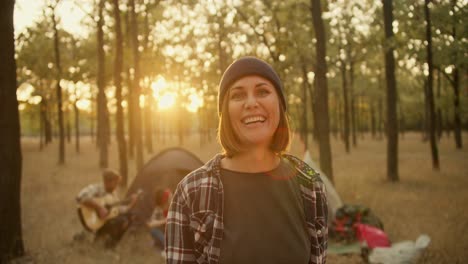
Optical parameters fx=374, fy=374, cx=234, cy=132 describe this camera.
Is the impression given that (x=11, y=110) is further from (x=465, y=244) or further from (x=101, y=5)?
(x=101, y=5)

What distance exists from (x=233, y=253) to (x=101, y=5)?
57.4 feet

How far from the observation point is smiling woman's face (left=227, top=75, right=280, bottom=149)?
6.61ft

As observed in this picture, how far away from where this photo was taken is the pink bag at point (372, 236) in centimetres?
688

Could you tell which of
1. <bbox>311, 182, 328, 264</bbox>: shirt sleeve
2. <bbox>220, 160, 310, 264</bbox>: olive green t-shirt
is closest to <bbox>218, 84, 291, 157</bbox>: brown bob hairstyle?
<bbox>220, 160, 310, 264</bbox>: olive green t-shirt

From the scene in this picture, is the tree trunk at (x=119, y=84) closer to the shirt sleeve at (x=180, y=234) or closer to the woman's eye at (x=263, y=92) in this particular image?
the shirt sleeve at (x=180, y=234)

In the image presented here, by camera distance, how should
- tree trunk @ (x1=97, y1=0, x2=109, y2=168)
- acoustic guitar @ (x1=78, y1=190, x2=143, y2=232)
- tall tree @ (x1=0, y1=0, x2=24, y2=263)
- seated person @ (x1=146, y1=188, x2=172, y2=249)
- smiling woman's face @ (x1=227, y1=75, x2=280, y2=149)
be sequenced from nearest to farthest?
smiling woman's face @ (x1=227, y1=75, x2=280, y2=149)
tall tree @ (x1=0, y1=0, x2=24, y2=263)
seated person @ (x1=146, y1=188, x2=172, y2=249)
acoustic guitar @ (x1=78, y1=190, x2=143, y2=232)
tree trunk @ (x1=97, y1=0, x2=109, y2=168)

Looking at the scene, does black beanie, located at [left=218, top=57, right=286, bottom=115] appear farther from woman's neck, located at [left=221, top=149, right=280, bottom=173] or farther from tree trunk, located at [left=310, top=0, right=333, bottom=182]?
tree trunk, located at [left=310, top=0, right=333, bottom=182]

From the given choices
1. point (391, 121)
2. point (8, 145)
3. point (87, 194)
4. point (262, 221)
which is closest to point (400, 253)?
point (262, 221)

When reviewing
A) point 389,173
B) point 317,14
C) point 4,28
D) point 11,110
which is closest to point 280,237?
point 11,110

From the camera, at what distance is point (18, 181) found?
22.4 ft

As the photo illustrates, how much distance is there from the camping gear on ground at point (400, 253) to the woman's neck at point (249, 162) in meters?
4.95

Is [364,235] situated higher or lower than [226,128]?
lower

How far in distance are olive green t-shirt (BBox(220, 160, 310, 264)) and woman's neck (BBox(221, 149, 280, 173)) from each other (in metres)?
0.04

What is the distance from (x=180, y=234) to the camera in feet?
6.31
